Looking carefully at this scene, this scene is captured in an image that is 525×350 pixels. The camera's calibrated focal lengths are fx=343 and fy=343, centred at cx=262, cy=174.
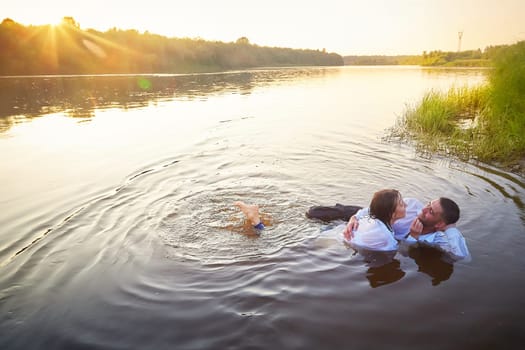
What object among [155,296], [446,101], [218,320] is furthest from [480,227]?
[446,101]

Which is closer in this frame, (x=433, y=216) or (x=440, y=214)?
(x=440, y=214)

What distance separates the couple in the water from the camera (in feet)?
15.8

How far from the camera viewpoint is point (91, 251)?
538cm

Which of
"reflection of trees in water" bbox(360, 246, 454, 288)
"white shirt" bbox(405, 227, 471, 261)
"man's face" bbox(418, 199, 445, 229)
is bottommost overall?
"reflection of trees in water" bbox(360, 246, 454, 288)

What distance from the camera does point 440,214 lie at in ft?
16.0

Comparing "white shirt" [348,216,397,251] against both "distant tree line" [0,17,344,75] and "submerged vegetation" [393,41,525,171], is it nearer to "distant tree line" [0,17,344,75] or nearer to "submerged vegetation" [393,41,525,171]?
"submerged vegetation" [393,41,525,171]

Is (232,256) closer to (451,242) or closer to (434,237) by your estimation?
(434,237)

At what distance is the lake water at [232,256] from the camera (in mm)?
3715

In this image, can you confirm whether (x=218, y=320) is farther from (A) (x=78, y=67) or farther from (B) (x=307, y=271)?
(A) (x=78, y=67)

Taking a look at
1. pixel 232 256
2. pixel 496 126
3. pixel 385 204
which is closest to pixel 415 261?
pixel 385 204

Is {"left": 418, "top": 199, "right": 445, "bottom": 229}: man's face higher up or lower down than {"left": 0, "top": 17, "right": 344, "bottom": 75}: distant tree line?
lower down

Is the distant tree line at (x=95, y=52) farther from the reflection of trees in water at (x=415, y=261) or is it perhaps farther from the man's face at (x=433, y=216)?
the man's face at (x=433, y=216)

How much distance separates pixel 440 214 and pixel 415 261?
31.8 inches

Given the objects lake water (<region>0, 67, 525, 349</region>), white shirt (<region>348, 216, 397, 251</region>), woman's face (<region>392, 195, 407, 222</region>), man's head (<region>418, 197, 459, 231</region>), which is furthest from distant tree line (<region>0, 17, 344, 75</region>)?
man's head (<region>418, 197, 459, 231</region>)
